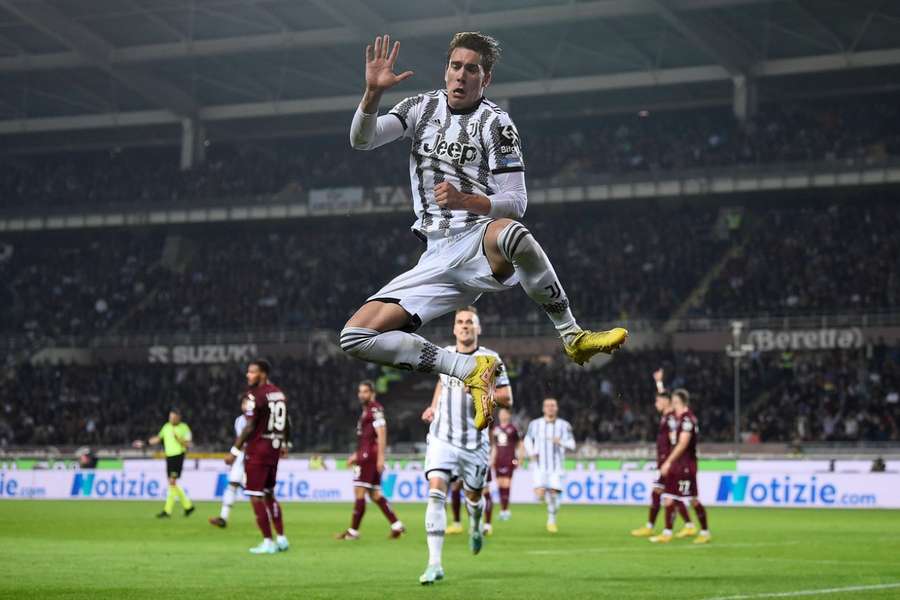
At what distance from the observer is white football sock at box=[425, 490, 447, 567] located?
11.8m

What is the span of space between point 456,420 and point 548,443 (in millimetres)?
8656

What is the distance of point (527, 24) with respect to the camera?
144 feet

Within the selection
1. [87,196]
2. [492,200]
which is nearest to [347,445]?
[87,196]

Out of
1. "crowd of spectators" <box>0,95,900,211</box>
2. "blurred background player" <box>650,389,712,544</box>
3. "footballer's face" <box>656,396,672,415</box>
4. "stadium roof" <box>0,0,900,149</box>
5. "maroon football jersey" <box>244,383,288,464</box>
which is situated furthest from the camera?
"crowd of spectators" <box>0,95,900,211</box>

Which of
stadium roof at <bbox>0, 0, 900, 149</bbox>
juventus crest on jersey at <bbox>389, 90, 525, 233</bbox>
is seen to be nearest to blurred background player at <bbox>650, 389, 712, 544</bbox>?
juventus crest on jersey at <bbox>389, 90, 525, 233</bbox>

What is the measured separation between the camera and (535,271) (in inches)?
296

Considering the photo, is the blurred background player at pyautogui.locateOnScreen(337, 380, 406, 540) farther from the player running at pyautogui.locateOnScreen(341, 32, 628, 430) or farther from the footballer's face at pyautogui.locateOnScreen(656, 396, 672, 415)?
the player running at pyautogui.locateOnScreen(341, 32, 628, 430)

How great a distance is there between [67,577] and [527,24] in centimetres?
3453

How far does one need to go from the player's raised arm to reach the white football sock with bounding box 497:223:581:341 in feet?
3.07

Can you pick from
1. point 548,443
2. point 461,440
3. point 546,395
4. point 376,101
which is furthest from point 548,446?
point 546,395

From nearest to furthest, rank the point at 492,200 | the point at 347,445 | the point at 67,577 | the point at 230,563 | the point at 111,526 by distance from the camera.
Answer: the point at 492,200 < the point at 67,577 < the point at 230,563 < the point at 111,526 < the point at 347,445

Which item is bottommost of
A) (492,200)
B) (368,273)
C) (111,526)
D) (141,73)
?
(111,526)

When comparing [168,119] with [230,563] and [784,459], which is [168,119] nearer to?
[784,459]

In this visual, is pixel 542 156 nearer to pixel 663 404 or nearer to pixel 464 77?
pixel 663 404
